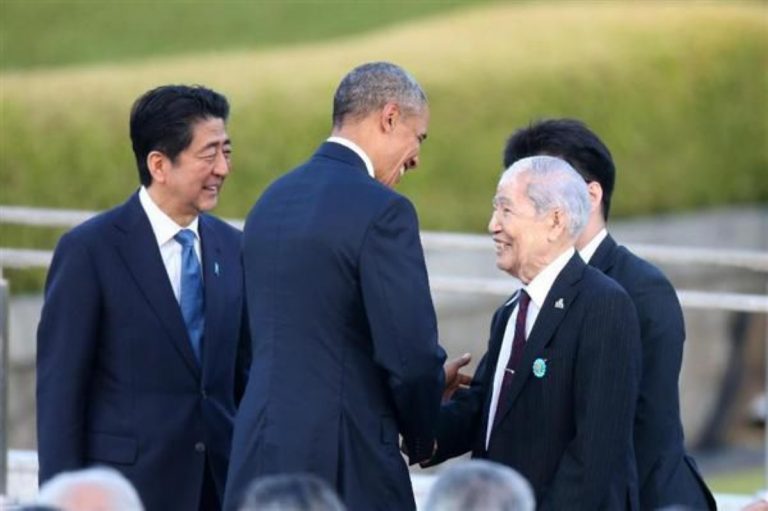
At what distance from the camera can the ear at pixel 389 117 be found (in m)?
4.38

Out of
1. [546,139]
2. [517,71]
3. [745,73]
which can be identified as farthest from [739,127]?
[546,139]

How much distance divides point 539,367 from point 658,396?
14.7 inches

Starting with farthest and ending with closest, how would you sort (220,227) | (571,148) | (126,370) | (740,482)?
(740,482), (220,227), (126,370), (571,148)

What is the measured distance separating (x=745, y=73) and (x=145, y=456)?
9.20 meters

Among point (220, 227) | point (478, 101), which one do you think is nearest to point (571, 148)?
point (220, 227)

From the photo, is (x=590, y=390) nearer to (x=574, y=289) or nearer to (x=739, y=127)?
(x=574, y=289)

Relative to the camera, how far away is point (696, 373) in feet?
39.9

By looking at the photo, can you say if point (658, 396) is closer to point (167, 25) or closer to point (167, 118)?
point (167, 118)

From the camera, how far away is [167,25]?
38.6ft

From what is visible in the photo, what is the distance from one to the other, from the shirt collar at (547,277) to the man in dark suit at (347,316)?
0.23 m

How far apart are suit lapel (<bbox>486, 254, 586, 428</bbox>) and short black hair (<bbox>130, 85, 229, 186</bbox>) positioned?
105cm

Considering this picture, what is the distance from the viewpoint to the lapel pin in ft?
14.0

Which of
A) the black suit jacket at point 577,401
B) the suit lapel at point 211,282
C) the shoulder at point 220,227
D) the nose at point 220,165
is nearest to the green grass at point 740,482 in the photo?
the shoulder at point 220,227

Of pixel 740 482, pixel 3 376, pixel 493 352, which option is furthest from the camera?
pixel 740 482
